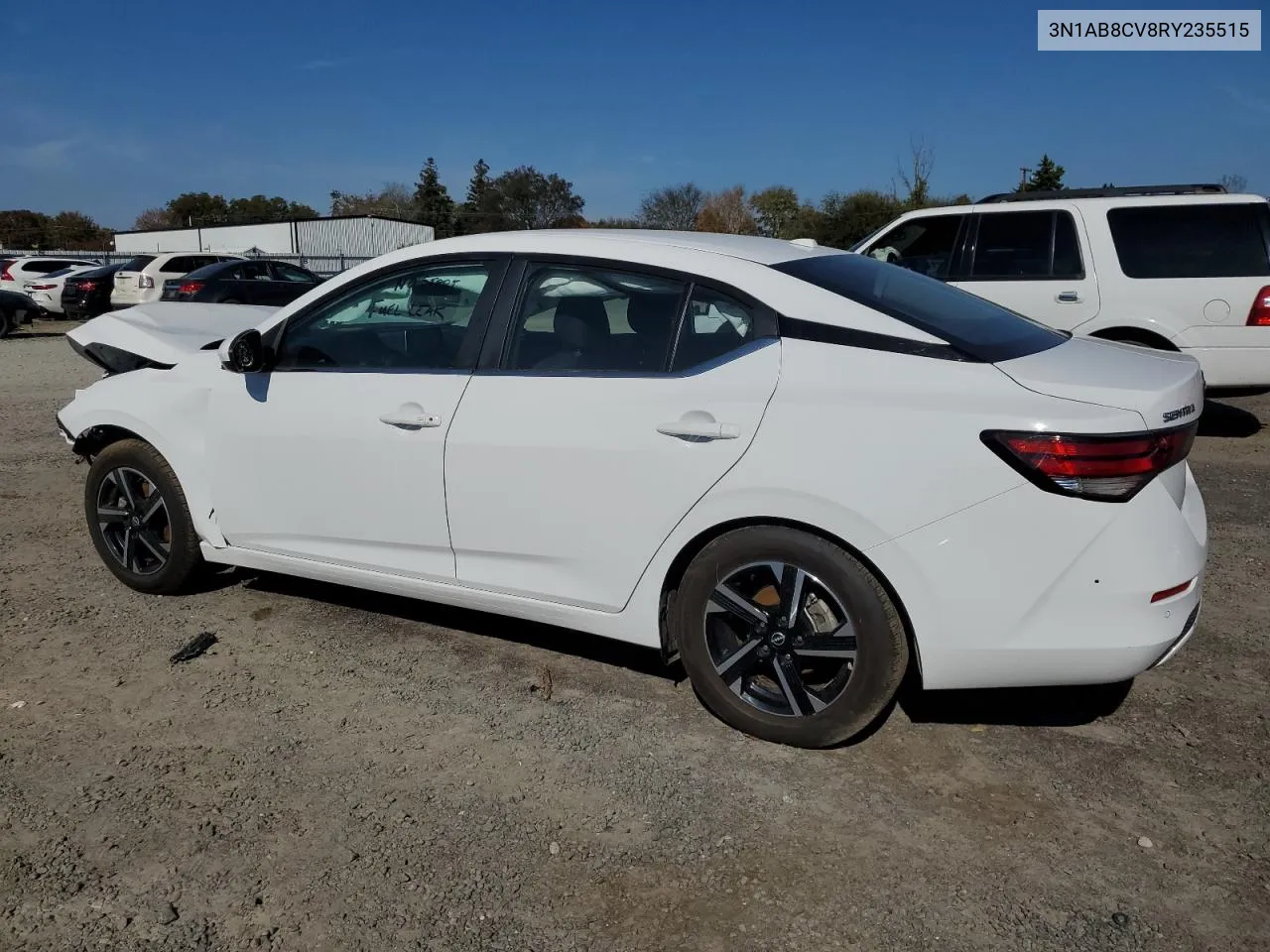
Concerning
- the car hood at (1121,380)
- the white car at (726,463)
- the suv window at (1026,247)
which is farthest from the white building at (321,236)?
the car hood at (1121,380)

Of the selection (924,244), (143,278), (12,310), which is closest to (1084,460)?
(924,244)

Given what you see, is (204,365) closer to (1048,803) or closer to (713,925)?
(713,925)

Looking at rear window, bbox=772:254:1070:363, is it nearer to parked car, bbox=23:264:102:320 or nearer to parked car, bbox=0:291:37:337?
parked car, bbox=0:291:37:337

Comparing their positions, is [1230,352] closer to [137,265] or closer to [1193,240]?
[1193,240]

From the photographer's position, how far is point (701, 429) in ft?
10.5

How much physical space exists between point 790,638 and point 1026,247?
20.9ft

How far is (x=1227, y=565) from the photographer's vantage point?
202 inches

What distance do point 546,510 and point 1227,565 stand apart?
3.69 m

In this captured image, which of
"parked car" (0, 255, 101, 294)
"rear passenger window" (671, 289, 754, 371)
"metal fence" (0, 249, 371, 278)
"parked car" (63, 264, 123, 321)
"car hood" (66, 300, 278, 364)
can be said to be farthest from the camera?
"metal fence" (0, 249, 371, 278)

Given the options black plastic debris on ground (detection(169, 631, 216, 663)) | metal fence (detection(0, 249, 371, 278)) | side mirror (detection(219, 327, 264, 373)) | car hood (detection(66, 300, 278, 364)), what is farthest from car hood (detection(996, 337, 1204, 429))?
metal fence (detection(0, 249, 371, 278))

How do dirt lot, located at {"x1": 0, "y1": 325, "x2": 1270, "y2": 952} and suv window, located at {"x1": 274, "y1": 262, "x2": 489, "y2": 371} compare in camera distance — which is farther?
suv window, located at {"x1": 274, "y1": 262, "x2": 489, "y2": 371}

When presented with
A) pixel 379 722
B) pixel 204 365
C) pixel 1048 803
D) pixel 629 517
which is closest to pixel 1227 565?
pixel 1048 803

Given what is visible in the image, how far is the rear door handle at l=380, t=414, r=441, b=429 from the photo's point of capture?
3.70 meters

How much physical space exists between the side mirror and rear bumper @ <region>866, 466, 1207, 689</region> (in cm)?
257
